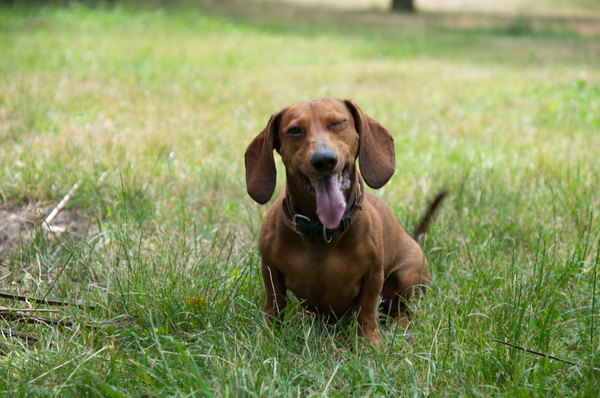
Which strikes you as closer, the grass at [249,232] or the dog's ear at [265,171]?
the grass at [249,232]

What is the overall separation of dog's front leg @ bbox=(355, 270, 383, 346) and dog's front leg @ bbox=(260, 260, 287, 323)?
36 cm

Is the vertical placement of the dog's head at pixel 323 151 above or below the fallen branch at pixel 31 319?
above

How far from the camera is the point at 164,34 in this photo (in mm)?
12781

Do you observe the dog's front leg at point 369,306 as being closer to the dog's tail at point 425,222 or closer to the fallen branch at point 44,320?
the dog's tail at point 425,222

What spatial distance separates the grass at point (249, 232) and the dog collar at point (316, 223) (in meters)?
0.44

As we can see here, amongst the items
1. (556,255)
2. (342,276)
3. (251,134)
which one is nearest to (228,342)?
(342,276)

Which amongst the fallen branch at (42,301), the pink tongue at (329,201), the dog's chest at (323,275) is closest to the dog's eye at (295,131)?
the pink tongue at (329,201)

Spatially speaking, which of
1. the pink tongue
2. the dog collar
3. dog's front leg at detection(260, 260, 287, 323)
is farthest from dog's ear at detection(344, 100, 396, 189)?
dog's front leg at detection(260, 260, 287, 323)

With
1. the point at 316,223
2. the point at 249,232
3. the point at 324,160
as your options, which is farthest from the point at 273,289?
the point at 249,232

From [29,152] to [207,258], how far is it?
2127 mm

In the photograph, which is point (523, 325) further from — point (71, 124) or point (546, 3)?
point (546, 3)

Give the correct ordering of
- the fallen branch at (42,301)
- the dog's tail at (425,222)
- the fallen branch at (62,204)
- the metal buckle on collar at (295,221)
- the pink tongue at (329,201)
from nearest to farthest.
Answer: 1. the pink tongue at (329,201)
2. the metal buckle on collar at (295,221)
3. the fallen branch at (42,301)
4. the dog's tail at (425,222)
5. the fallen branch at (62,204)

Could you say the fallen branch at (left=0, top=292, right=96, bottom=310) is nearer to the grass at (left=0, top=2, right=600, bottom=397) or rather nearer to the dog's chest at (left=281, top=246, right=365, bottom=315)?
the grass at (left=0, top=2, right=600, bottom=397)

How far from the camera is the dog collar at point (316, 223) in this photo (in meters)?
2.37
